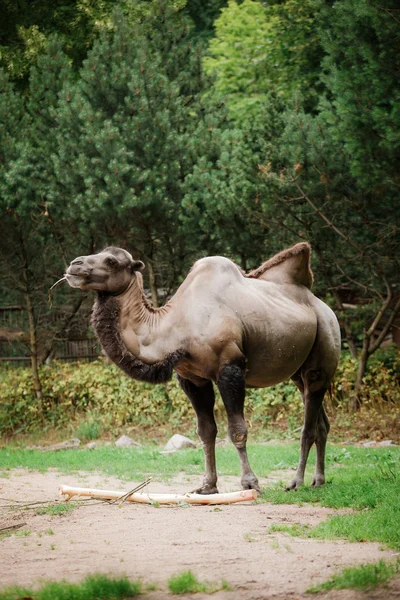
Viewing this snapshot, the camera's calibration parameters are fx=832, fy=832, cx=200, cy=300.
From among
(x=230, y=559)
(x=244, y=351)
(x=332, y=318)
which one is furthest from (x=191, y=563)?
(x=332, y=318)

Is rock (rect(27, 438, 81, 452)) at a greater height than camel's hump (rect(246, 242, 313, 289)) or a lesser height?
lesser

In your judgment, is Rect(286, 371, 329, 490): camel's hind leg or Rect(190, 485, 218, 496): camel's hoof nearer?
Rect(190, 485, 218, 496): camel's hoof

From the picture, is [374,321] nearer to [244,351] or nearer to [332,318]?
[332,318]

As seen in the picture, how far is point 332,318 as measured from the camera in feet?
30.0

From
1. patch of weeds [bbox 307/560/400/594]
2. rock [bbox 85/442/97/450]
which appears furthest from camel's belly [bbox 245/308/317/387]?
rock [bbox 85/442/97/450]

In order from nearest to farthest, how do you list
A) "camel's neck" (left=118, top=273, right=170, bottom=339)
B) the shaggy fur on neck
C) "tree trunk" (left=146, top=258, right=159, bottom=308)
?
the shaggy fur on neck < "camel's neck" (left=118, top=273, right=170, bottom=339) < "tree trunk" (left=146, top=258, right=159, bottom=308)

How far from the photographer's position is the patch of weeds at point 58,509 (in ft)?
24.7

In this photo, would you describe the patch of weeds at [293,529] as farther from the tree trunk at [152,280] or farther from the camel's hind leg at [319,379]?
the tree trunk at [152,280]

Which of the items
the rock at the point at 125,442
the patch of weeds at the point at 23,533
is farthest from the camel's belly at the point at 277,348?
the rock at the point at 125,442

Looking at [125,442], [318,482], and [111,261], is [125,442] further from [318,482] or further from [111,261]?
[111,261]

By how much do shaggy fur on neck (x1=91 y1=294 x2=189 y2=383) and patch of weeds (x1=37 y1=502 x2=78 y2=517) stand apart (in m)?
1.34

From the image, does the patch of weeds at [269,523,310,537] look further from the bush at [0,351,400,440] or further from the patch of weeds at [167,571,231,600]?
the bush at [0,351,400,440]

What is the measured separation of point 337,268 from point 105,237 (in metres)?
5.23

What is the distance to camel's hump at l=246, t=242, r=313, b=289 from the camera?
8.99 m
